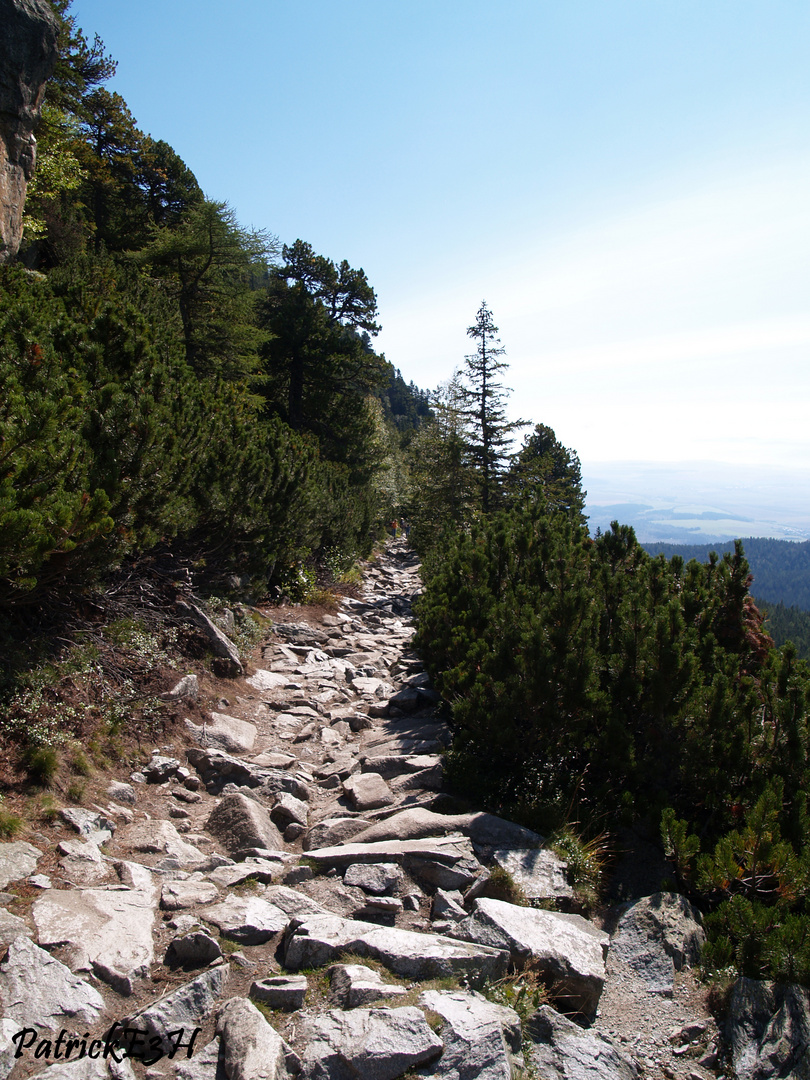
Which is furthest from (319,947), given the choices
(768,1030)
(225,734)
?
(225,734)

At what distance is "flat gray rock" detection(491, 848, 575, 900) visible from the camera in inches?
166

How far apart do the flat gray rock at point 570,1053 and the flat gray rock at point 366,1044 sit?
0.66 metres

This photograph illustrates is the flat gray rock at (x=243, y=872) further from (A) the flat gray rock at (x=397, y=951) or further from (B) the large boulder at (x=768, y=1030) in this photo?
(B) the large boulder at (x=768, y=1030)

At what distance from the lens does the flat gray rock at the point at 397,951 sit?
327 centimetres

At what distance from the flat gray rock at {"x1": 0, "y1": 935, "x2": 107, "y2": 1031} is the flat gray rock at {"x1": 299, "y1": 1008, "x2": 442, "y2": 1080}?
1.01 m

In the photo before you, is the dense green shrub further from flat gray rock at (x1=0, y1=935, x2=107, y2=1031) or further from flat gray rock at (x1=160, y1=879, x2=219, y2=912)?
flat gray rock at (x1=0, y1=935, x2=107, y2=1031)

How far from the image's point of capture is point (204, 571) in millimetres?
9688

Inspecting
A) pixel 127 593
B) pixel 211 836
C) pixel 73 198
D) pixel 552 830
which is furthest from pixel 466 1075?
pixel 73 198

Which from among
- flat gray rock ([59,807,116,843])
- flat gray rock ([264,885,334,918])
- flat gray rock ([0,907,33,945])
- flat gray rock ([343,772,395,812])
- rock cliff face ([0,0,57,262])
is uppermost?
rock cliff face ([0,0,57,262])

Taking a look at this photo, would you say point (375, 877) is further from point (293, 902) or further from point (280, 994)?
point (280, 994)

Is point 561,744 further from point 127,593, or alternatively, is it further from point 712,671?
point 127,593

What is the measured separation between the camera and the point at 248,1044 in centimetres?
265

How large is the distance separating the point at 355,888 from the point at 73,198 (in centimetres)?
3268
